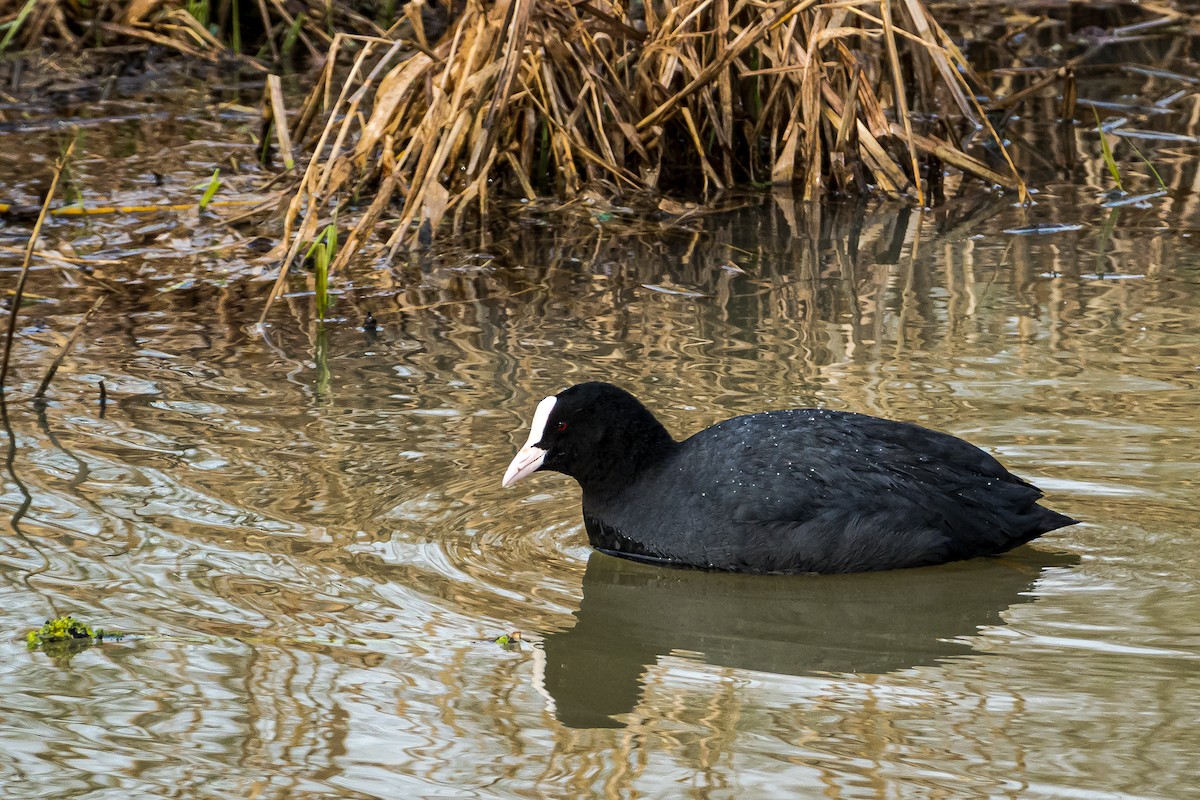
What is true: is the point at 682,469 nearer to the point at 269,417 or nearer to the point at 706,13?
the point at 269,417

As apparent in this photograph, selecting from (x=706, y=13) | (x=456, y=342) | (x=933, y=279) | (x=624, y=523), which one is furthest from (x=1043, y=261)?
(x=624, y=523)

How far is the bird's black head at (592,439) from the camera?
14.8 feet

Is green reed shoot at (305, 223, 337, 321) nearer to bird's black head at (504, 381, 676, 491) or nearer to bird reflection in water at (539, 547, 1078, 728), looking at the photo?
bird's black head at (504, 381, 676, 491)

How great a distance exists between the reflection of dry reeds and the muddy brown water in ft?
1.28

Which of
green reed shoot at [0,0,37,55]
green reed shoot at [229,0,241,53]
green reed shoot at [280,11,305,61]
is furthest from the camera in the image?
green reed shoot at [229,0,241,53]

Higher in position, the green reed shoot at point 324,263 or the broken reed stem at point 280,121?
the broken reed stem at point 280,121

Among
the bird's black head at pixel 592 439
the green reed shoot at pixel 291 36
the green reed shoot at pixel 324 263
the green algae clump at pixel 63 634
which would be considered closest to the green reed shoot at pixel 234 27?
the green reed shoot at pixel 291 36

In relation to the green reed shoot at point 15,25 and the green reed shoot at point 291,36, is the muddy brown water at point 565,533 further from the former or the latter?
the green reed shoot at point 291,36


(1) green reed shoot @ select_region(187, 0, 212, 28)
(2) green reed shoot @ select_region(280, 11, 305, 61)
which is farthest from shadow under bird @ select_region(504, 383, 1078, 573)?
(1) green reed shoot @ select_region(187, 0, 212, 28)

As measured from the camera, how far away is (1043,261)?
6.66 metres

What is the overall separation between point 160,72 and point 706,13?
447 cm

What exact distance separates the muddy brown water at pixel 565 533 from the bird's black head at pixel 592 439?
0.20 meters

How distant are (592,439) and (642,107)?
3.31 m

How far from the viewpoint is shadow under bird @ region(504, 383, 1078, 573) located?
426 cm
